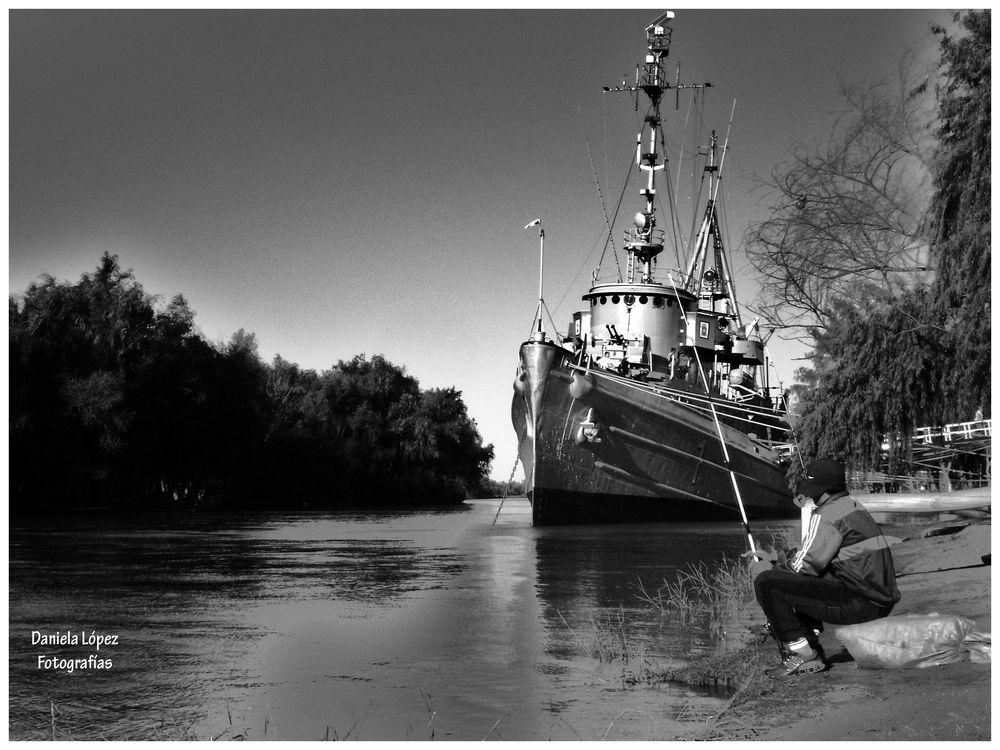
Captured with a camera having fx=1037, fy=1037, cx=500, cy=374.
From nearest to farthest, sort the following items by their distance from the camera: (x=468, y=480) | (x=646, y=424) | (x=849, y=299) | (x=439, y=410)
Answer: (x=849, y=299) → (x=646, y=424) → (x=439, y=410) → (x=468, y=480)

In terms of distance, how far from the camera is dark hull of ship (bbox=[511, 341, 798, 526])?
84.3 ft

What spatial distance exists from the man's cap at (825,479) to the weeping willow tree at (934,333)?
2.27 meters

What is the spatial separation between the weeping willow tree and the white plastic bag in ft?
7.44

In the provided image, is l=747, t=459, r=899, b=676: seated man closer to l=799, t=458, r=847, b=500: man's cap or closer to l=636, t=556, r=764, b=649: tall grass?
l=799, t=458, r=847, b=500: man's cap

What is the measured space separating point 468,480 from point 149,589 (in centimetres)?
3189

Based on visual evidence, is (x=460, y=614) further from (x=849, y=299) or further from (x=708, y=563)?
(x=708, y=563)

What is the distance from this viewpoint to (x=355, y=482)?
130 ft

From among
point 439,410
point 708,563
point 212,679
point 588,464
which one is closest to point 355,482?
point 439,410

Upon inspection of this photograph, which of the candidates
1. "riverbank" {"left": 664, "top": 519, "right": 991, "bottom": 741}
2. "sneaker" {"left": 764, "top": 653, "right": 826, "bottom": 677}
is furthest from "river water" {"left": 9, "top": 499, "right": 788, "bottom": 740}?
"sneaker" {"left": 764, "top": 653, "right": 826, "bottom": 677}

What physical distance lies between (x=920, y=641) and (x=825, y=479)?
86 centimetres

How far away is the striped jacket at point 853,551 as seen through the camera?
181 inches

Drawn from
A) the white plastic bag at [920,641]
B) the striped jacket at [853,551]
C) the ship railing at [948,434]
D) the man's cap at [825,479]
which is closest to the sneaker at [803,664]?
the white plastic bag at [920,641]

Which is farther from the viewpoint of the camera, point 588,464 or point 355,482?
point 355,482

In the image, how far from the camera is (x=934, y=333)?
8094mm
